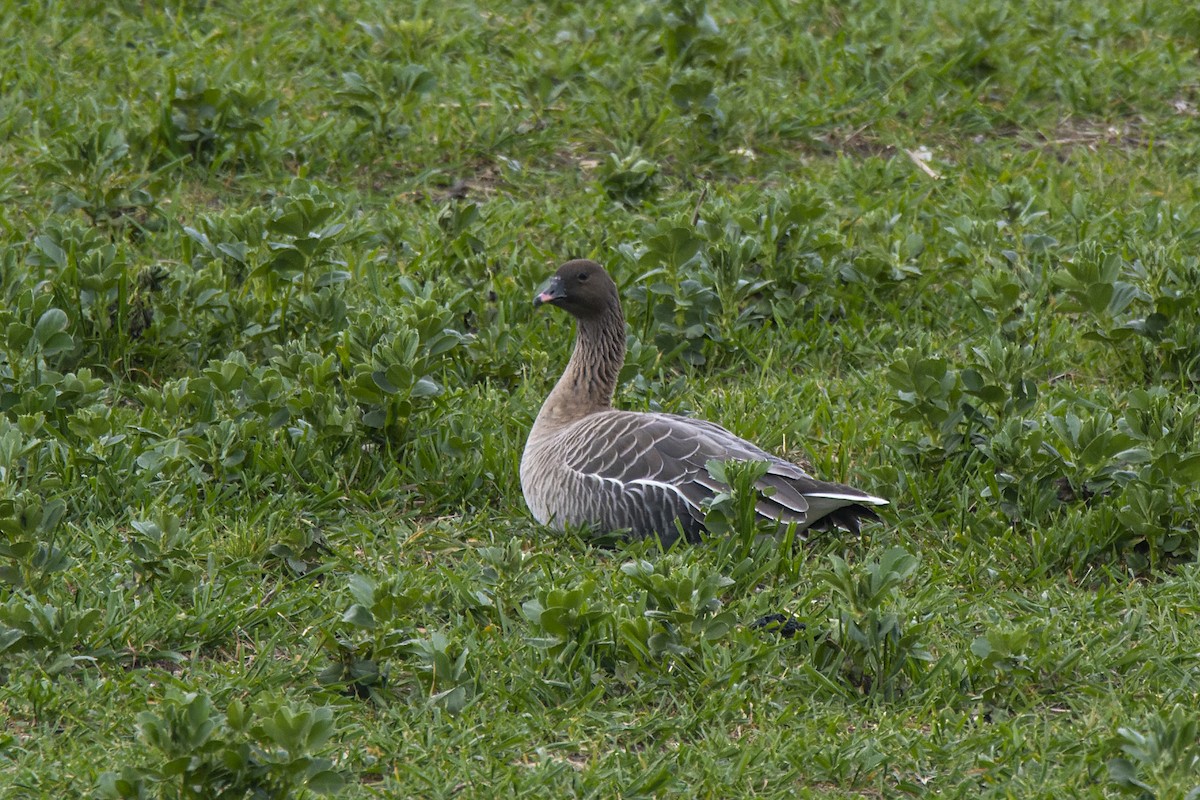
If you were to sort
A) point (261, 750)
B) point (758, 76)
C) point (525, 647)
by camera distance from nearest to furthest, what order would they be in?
1. point (261, 750)
2. point (525, 647)
3. point (758, 76)

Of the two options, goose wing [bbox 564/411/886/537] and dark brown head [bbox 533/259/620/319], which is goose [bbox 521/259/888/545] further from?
dark brown head [bbox 533/259/620/319]

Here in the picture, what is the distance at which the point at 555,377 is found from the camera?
6.54 metres

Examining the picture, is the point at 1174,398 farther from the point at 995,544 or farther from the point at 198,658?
the point at 198,658

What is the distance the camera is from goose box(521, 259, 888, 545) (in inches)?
202

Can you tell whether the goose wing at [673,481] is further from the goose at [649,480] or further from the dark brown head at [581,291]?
the dark brown head at [581,291]

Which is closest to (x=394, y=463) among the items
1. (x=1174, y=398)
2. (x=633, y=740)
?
(x=633, y=740)

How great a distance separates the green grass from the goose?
133 millimetres

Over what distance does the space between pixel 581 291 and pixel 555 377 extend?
0.63 metres

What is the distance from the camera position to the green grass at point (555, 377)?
419 cm

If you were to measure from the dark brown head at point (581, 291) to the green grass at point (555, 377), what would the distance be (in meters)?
0.46

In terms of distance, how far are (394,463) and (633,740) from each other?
5.82 ft

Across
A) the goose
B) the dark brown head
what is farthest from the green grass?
the dark brown head

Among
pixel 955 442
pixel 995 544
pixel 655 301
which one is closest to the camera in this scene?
pixel 995 544

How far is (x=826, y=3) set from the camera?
9383 millimetres
